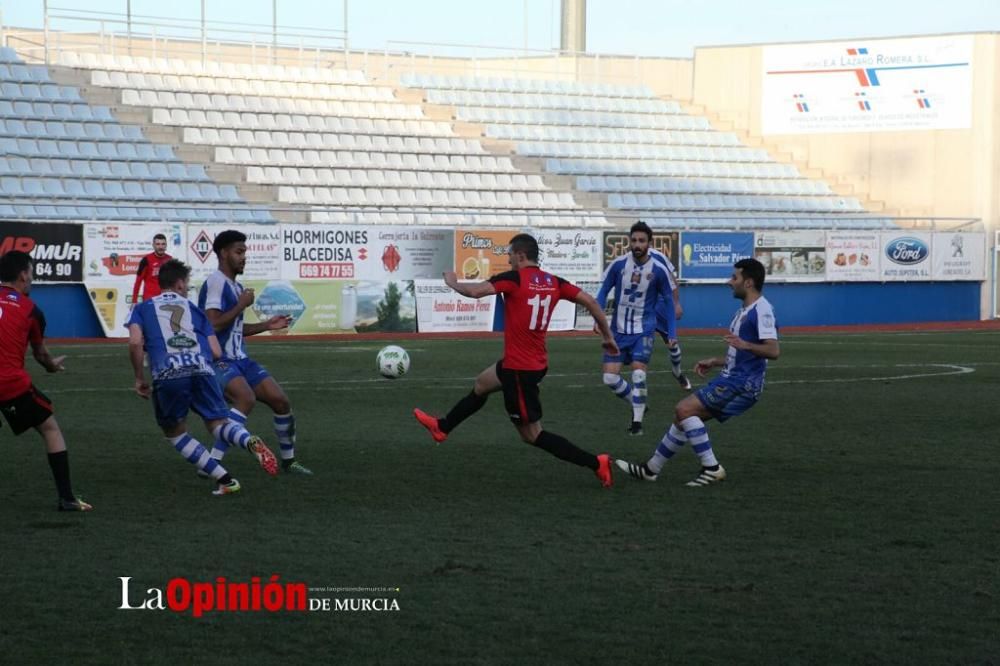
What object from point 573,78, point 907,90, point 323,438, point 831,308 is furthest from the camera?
point 573,78

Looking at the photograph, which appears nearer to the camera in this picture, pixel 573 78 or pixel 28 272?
pixel 28 272

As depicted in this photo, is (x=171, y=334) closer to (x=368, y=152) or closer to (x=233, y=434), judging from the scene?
(x=233, y=434)

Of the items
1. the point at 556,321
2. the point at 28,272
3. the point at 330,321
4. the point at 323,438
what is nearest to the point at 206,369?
the point at 28,272

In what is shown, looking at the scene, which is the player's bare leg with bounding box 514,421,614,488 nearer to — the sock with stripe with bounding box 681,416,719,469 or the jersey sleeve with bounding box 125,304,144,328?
the sock with stripe with bounding box 681,416,719,469

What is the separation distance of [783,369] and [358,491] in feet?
42.4

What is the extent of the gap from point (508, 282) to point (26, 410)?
3242 millimetres

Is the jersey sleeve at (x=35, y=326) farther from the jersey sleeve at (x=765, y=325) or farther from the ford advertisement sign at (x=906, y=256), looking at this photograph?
the ford advertisement sign at (x=906, y=256)

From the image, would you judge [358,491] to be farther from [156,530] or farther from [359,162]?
[359,162]


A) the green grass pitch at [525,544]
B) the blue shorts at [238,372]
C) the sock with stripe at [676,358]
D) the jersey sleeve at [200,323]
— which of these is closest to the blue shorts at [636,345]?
the green grass pitch at [525,544]

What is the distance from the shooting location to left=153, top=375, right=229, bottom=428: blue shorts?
9469 millimetres

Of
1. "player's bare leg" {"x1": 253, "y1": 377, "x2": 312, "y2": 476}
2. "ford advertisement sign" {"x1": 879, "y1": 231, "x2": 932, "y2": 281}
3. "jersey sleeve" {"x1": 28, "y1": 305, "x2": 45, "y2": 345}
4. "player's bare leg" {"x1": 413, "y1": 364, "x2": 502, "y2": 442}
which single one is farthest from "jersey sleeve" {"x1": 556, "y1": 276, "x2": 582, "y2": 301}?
"ford advertisement sign" {"x1": 879, "y1": 231, "x2": 932, "y2": 281}

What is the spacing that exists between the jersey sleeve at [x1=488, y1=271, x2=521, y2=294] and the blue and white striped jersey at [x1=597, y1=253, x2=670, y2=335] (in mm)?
4439

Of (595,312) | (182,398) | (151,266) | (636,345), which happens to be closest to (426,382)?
(151,266)

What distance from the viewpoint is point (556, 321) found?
33000mm
